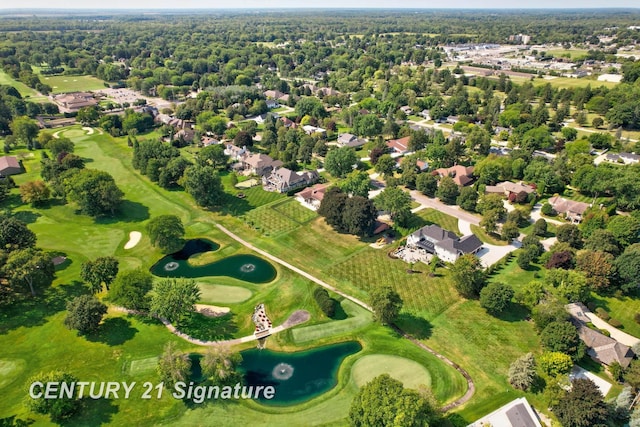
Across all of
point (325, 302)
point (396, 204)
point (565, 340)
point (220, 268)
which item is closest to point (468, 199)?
point (396, 204)

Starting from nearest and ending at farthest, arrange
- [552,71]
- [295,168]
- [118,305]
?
[118,305], [295,168], [552,71]

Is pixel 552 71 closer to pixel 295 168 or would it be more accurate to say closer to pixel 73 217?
pixel 295 168

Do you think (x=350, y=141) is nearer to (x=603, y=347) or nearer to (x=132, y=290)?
(x=132, y=290)

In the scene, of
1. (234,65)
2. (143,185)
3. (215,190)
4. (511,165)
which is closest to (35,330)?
(215,190)

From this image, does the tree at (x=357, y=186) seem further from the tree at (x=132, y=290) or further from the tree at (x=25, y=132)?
the tree at (x=25, y=132)

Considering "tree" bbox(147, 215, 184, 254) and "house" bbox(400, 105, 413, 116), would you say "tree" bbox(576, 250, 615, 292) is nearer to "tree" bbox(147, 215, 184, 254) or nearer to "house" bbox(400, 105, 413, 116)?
"tree" bbox(147, 215, 184, 254)

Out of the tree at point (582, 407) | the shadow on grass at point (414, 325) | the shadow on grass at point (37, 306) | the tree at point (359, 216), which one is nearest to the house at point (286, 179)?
the tree at point (359, 216)

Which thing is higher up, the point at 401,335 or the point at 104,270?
the point at 104,270
